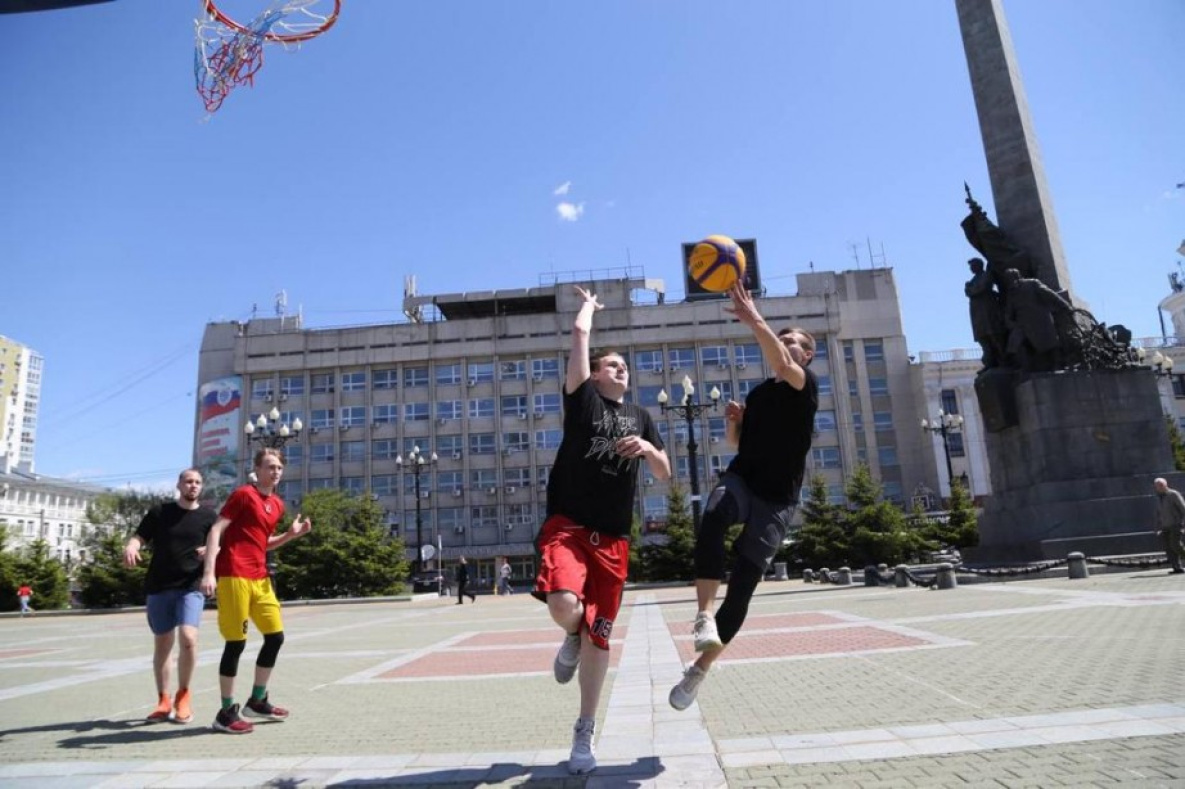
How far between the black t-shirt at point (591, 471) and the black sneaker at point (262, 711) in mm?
3179

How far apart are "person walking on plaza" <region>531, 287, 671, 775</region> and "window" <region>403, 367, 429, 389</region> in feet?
212

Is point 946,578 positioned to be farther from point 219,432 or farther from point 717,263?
point 219,432

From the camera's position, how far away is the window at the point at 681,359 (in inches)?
2589

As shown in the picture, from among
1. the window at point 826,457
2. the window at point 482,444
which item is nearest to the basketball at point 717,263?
the window at point 826,457

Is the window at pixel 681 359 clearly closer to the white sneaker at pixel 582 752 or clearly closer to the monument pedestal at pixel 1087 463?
the monument pedestal at pixel 1087 463

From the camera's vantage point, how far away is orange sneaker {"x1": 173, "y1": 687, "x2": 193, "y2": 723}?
18.9 feet

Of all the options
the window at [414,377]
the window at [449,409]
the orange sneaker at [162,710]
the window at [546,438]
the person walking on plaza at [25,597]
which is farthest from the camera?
the window at [414,377]

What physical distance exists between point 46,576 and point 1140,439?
44730mm

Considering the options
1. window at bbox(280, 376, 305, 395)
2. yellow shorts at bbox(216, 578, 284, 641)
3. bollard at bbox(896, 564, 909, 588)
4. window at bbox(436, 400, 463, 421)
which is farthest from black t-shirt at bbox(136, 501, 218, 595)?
window at bbox(280, 376, 305, 395)

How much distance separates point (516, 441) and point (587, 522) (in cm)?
6136

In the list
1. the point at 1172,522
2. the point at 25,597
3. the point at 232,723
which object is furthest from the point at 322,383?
the point at 232,723

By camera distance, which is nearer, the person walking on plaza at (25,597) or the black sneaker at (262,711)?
the black sneaker at (262,711)

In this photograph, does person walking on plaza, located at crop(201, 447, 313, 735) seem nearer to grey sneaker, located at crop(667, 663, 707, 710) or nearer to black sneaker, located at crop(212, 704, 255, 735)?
black sneaker, located at crop(212, 704, 255, 735)

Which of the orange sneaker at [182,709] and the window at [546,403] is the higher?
the window at [546,403]
